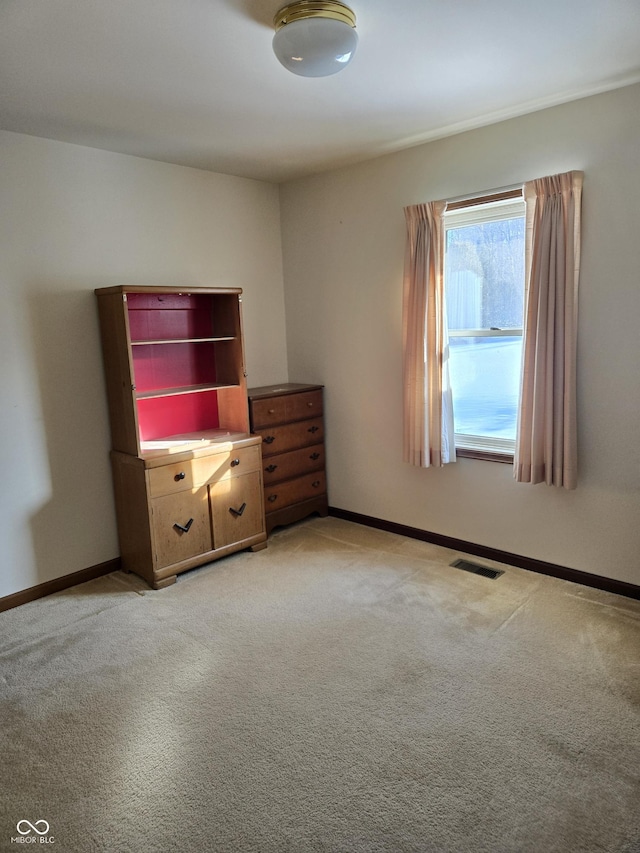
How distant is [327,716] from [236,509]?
1.65 metres

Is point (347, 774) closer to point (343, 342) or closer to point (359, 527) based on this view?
point (359, 527)

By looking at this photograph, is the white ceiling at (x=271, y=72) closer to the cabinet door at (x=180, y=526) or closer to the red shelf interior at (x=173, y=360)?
the red shelf interior at (x=173, y=360)

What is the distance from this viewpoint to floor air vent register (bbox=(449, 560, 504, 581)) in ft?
10.7

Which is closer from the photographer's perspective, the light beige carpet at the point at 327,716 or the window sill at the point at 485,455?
the light beige carpet at the point at 327,716

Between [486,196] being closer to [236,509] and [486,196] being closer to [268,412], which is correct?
[268,412]

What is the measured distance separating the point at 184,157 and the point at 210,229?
51cm

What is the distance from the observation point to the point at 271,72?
94.0 inches

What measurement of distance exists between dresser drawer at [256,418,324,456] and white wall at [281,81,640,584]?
129 millimetres

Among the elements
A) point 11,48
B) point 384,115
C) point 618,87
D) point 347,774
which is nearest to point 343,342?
point 384,115

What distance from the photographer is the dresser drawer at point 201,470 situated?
10.5ft

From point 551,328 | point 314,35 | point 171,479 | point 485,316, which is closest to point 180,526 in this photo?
point 171,479

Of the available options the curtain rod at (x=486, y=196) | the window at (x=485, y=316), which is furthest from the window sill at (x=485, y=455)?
the curtain rod at (x=486, y=196)

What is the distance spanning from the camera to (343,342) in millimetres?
4090

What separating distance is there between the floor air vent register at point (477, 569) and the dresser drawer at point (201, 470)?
137 cm
